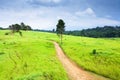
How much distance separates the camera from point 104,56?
2331 inches

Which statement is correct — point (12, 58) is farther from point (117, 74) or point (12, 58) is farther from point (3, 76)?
point (117, 74)

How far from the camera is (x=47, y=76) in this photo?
137ft

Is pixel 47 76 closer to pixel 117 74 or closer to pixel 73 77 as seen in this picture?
pixel 73 77

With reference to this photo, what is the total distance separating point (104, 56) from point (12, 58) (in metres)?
28.3

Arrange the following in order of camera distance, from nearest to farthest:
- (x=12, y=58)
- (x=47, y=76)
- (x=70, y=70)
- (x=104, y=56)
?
(x=47, y=76), (x=70, y=70), (x=104, y=56), (x=12, y=58)

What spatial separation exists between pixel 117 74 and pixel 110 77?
7.33ft

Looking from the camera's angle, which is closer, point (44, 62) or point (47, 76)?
point (47, 76)

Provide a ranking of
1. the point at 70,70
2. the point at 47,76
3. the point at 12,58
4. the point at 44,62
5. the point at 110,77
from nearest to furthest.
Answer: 1. the point at 47,76
2. the point at 110,77
3. the point at 70,70
4. the point at 44,62
5. the point at 12,58

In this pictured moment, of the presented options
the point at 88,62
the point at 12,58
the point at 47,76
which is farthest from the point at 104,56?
the point at 12,58

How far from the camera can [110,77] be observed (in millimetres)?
45031

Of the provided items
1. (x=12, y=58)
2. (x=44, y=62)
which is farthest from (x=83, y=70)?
(x=12, y=58)

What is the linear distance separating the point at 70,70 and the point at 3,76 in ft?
51.3

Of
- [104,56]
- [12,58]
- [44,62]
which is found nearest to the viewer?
[44,62]

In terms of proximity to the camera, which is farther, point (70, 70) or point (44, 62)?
point (44, 62)
